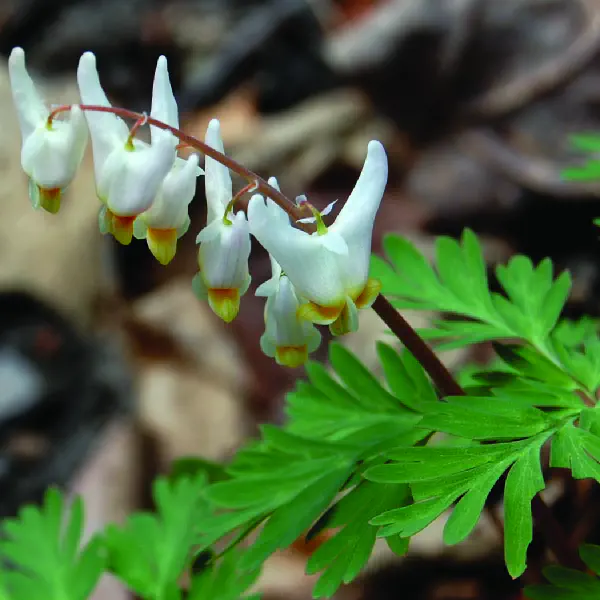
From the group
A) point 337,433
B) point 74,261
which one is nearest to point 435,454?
point 337,433

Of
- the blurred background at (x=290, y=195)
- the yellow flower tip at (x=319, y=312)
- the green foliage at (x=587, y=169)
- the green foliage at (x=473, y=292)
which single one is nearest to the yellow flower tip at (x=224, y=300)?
the yellow flower tip at (x=319, y=312)

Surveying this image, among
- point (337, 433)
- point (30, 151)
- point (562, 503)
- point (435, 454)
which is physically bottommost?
point (562, 503)

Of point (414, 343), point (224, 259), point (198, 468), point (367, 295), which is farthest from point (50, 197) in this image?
point (198, 468)

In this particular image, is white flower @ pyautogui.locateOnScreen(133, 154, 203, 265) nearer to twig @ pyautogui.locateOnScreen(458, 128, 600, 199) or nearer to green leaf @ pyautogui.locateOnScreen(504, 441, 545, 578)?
green leaf @ pyautogui.locateOnScreen(504, 441, 545, 578)

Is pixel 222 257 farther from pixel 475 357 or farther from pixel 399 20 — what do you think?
pixel 399 20

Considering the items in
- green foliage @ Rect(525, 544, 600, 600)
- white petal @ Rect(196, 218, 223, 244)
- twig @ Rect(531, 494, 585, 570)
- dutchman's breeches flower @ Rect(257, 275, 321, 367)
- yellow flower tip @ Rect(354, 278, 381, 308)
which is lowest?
twig @ Rect(531, 494, 585, 570)

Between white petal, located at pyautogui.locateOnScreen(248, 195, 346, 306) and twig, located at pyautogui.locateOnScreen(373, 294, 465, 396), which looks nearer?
white petal, located at pyautogui.locateOnScreen(248, 195, 346, 306)

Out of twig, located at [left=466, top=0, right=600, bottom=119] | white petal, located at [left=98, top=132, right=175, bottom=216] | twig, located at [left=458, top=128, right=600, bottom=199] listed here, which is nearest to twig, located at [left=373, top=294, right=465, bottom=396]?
white petal, located at [left=98, top=132, right=175, bottom=216]

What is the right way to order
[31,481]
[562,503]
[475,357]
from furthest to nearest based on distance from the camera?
[31,481] → [475,357] → [562,503]
